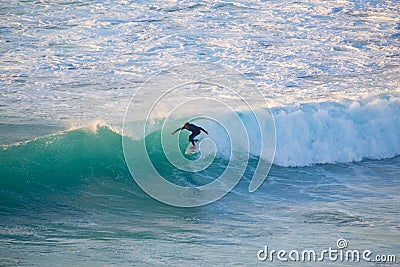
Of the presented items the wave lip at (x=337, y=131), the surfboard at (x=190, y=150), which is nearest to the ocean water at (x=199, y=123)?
the wave lip at (x=337, y=131)

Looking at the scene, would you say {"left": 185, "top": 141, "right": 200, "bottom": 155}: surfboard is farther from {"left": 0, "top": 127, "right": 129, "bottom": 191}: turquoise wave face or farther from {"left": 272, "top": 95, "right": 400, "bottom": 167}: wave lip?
{"left": 272, "top": 95, "right": 400, "bottom": 167}: wave lip

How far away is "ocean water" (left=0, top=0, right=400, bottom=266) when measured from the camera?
9.60m

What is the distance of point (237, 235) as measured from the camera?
9734 millimetres

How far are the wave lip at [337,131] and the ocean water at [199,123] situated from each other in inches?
1.4

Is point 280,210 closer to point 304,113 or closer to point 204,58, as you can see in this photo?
point 304,113

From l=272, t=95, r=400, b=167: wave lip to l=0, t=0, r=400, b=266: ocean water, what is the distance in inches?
1.4

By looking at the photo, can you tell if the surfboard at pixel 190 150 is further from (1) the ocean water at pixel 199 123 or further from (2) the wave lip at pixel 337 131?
(2) the wave lip at pixel 337 131

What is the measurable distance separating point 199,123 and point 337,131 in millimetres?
3542

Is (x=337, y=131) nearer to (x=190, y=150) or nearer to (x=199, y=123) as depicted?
(x=199, y=123)

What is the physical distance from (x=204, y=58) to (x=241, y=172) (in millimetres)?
4836

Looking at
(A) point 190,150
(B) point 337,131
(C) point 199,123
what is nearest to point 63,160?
(A) point 190,150

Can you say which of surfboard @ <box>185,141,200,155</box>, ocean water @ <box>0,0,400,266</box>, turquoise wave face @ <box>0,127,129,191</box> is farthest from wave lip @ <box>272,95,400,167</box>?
turquoise wave face @ <box>0,127,129,191</box>

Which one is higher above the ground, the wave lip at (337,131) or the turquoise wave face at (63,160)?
the wave lip at (337,131)

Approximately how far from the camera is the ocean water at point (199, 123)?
9601 mm
